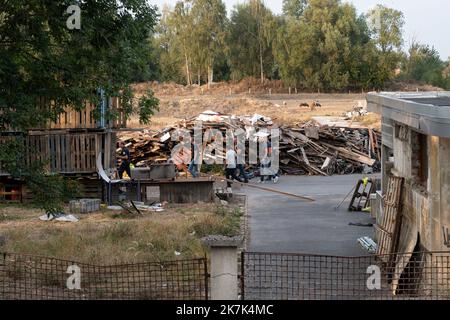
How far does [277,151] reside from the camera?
35156 millimetres

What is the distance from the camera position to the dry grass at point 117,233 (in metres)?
16.5

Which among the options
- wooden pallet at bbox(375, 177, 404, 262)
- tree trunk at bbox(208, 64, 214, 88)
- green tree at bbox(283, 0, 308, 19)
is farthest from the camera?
green tree at bbox(283, 0, 308, 19)

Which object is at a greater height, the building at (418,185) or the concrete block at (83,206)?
the building at (418,185)

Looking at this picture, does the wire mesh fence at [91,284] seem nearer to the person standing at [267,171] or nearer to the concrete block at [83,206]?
the concrete block at [83,206]

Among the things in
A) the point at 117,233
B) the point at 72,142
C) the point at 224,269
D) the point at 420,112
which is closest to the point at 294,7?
the point at 72,142

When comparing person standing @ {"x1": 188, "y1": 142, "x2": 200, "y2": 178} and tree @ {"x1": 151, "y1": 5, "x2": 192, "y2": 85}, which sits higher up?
tree @ {"x1": 151, "y1": 5, "x2": 192, "y2": 85}

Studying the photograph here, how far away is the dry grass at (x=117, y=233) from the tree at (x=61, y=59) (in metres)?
3.35

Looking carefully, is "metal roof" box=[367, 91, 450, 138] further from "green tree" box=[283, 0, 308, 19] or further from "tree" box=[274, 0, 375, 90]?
"green tree" box=[283, 0, 308, 19]

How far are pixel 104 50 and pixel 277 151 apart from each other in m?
22.5

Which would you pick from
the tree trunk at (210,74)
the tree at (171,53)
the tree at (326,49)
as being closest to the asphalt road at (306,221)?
the tree at (326,49)

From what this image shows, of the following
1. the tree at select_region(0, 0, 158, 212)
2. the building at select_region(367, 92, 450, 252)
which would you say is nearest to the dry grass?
the tree at select_region(0, 0, 158, 212)

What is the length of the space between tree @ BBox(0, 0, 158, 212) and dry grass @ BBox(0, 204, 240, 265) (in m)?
3.35

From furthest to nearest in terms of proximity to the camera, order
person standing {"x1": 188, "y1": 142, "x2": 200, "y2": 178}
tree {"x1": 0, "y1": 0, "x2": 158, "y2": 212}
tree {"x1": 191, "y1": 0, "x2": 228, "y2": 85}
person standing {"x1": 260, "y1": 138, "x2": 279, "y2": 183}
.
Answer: tree {"x1": 191, "y1": 0, "x2": 228, "y2": 85}, person standing {"x1": 260, "y1": 138, "x2": 279, "y2": 183}, person standing {"x1": 188, "y1": 142, "x2": 200, "y2": 178}, tree {"x1": 0, "y1": 0, "x2": 158, "y2": 212}

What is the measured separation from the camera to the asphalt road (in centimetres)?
1884
